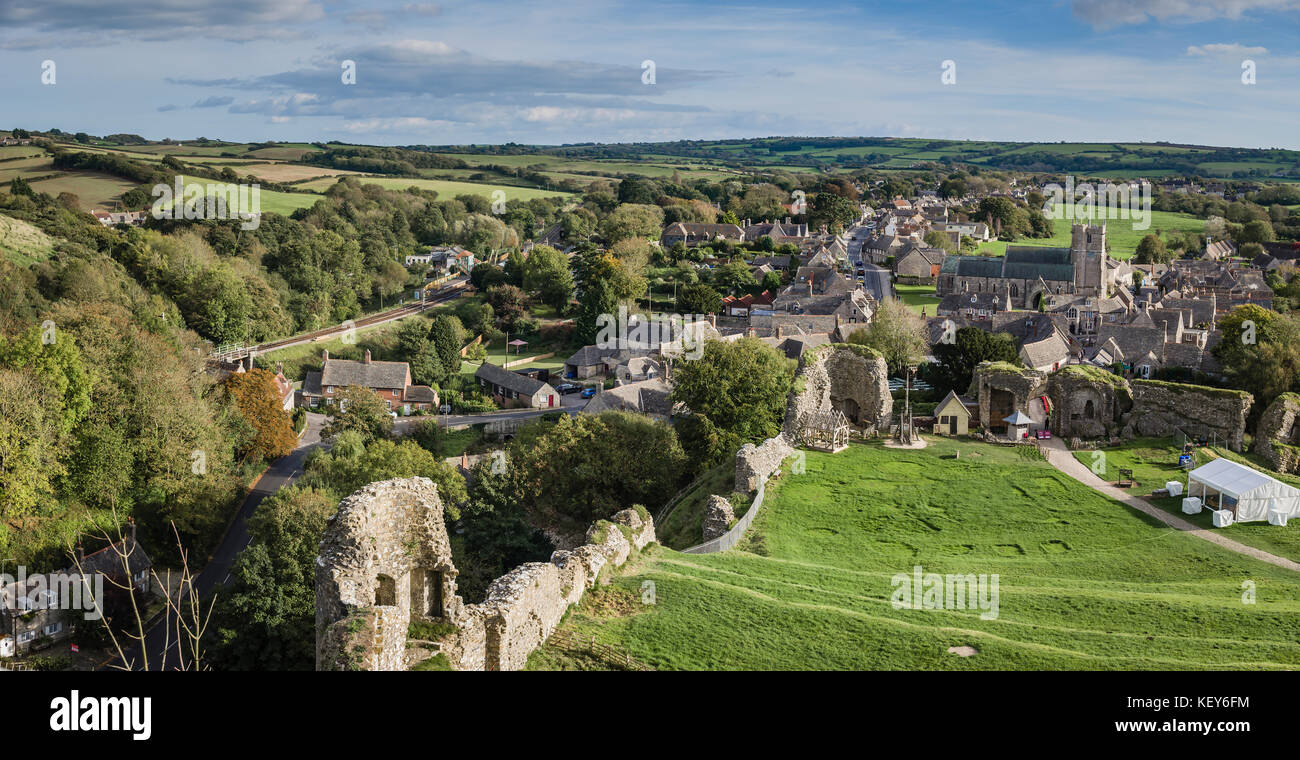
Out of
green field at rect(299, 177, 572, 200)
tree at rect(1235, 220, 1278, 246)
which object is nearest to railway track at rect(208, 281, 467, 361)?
green field at rect(299, 177, 572, 200)

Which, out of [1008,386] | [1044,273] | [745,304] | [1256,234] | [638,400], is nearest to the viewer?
[1008,386]

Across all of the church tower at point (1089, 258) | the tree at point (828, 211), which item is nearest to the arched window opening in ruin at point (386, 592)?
the church tower at point (1089, 258)

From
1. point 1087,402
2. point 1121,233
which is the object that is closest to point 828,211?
point 1121,233

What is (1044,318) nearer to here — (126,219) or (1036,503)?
(1036,503)

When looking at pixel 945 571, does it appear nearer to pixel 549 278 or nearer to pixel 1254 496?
pixel 1254 496

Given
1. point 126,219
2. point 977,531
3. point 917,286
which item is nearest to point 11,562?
point 977,531
